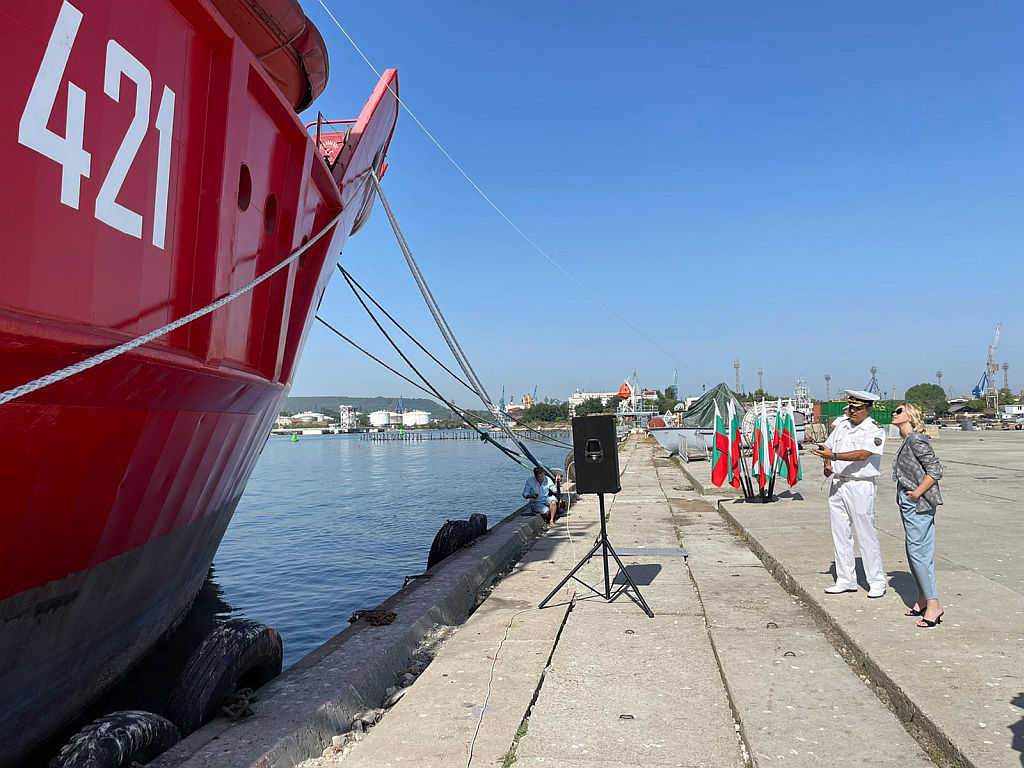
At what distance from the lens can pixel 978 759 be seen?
2961 mm

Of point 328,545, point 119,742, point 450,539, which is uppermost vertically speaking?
point 119,742

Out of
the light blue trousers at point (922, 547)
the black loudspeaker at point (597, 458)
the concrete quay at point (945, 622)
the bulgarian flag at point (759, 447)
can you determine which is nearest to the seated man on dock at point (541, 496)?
the concrete quay at point (945, 622)

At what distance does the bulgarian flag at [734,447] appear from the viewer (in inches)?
448

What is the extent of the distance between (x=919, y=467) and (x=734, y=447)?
6779 millimetres

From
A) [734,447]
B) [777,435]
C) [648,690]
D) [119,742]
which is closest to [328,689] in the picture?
[119,742]

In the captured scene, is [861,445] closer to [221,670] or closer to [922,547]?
[922,547]

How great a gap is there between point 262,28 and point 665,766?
17.6 feet

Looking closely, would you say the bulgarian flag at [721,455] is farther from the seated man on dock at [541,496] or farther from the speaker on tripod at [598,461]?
the speaker on tripod at [598,461]

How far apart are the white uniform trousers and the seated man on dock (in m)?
7.46

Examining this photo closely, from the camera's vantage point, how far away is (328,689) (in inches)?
166

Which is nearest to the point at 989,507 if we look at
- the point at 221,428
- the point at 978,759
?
the point at 978,759

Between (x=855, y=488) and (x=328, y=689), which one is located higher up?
(x=855, y=488)

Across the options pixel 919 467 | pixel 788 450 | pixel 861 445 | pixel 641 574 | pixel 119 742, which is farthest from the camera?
→ pixel 788 450

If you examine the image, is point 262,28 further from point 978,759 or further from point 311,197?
point 978,759
